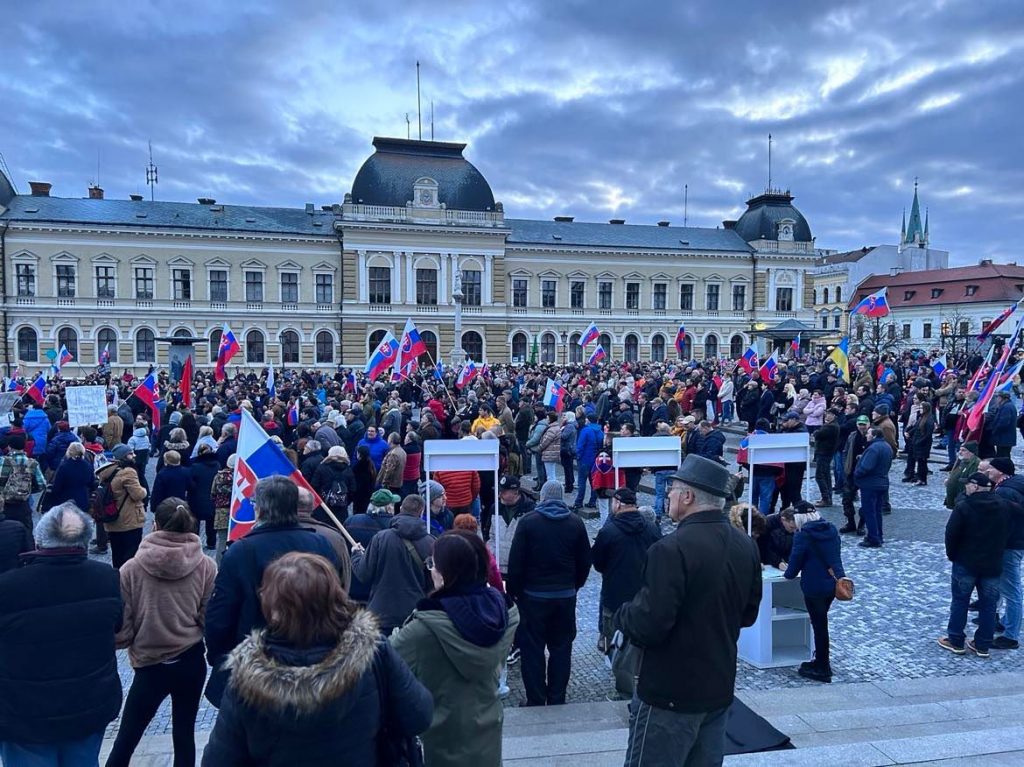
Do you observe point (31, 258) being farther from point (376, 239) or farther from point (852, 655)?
point (852, 655)

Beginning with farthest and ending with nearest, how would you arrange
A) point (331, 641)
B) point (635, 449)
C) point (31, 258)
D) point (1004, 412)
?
point (31, 258), point (1004, 412), point (635, 449), point (331, 641)

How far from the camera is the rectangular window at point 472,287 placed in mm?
47000

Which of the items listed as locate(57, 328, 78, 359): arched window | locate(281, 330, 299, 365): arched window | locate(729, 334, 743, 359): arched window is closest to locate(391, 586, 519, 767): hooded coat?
locate(281, 330, 299, 365): arched window

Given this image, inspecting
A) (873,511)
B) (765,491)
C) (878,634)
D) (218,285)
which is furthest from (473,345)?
(878,634)

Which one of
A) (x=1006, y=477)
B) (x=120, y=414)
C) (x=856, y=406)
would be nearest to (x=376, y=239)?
(x=120, y=414)

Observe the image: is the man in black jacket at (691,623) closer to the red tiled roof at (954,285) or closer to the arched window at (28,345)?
the arched window at (28,345)

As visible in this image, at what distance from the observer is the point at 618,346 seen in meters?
51.0

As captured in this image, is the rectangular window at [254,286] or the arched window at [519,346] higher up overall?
the rectangular window at [254,286]

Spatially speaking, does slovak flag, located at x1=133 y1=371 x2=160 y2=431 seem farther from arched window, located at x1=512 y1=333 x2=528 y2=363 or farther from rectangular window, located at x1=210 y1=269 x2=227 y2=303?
arched window, located at x1=512 y1=333 x2=528 y2=363

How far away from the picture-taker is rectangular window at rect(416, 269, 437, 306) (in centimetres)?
4606

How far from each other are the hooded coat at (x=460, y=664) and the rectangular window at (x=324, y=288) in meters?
44.0

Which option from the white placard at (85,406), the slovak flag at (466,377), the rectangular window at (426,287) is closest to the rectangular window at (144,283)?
the rectangular window at (426,287)

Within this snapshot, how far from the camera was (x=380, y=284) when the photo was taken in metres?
45.7

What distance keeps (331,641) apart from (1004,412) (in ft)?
42.5
